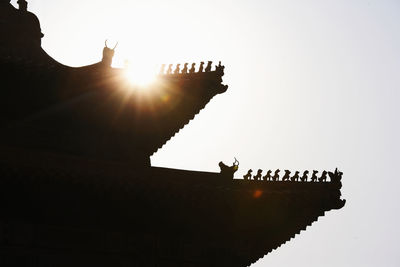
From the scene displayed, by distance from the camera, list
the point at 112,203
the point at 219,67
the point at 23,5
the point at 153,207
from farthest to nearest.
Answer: the point at 23,5 → the point at 219,67 → the point at 153,207 → the point at 112,203

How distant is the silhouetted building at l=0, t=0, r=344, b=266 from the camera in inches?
457

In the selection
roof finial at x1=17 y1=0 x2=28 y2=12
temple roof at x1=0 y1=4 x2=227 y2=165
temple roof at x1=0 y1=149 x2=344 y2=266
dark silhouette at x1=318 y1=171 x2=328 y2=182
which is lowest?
temple roof at x1=0 y1=149 x2=344 y2=266

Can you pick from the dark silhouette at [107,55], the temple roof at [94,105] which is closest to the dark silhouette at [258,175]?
the temple roof at [94,105]

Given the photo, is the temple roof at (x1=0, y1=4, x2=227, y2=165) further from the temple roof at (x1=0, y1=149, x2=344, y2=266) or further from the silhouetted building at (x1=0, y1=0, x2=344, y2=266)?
the temple roof at (x1=0, y1=149, x2=344, y2=266)

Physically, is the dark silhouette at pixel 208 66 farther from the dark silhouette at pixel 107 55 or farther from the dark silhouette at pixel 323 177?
the dark silhouette at pixel 323 177

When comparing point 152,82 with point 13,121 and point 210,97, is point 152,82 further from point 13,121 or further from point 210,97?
point 13,121

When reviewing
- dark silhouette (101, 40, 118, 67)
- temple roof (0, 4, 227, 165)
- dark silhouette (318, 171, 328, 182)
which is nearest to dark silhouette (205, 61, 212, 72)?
temple roof (0, 4, 227, 165)

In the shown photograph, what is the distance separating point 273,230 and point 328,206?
152 centimetres

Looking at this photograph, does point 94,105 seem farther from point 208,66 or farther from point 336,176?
point 336,176

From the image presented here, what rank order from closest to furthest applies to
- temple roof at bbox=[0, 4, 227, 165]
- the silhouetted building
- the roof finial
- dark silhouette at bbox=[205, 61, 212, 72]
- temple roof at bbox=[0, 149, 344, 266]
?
temple roof at bbox=[0, 149, 344, 266] → the silhouetted building → temple roof at bbox=[0, 4, 227, 165] → dark silhouette at bbox=[205, 61, 212, 72] → the roof finial

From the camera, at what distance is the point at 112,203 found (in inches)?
468

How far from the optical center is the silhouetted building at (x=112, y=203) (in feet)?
38.1

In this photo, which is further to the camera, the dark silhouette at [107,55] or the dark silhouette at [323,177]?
the dark silhouette at [107,55]

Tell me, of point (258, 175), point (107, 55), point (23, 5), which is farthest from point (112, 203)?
point (23, 5)
